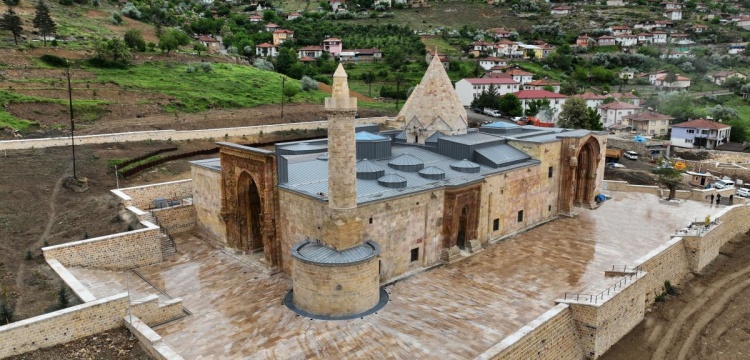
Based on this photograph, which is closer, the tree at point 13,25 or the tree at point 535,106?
the tree at point 13,25

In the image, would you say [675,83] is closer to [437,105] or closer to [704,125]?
[704,125]

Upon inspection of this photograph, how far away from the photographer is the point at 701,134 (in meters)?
58.0

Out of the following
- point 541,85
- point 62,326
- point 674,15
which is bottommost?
point 62,326

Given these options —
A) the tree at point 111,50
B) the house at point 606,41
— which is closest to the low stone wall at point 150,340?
the tree at point 111,50

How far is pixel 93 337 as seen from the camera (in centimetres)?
1638

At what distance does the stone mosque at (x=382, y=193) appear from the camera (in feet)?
60.4

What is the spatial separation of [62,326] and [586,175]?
2941cm

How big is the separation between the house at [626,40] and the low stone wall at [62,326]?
118773mm

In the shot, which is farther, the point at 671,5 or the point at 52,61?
the point at 671,5

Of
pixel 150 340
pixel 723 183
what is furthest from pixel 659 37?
pixel 150 340

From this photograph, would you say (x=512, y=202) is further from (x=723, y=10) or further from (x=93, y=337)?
(x=723, y=10)

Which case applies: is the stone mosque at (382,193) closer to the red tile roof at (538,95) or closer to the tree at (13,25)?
the red tile roof at (538,95)

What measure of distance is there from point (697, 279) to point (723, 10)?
148179mm

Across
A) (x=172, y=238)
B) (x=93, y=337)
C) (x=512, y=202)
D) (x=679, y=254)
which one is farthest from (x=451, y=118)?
(x=93, y=337)
